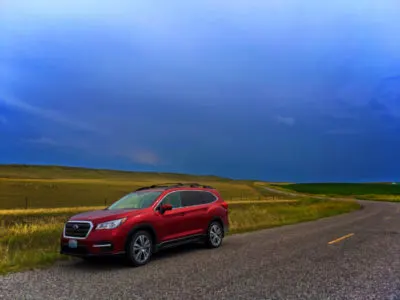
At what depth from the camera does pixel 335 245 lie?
12.4 metres

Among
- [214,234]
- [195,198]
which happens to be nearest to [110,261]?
[195,198]

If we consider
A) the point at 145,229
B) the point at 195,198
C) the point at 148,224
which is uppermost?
the point at 195,198

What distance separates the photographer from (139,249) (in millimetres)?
9617

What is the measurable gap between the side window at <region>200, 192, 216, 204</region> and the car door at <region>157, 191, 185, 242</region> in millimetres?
1152

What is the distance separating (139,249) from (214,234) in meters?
3.13

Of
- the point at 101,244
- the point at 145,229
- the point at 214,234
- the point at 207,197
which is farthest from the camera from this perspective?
the point at 207,197

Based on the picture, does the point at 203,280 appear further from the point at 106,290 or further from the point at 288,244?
the point at 288,244

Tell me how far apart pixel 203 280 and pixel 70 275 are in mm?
2796

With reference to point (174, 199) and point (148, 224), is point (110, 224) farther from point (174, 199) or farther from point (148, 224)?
point (174, 199)

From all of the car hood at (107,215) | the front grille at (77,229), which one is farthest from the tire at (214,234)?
the front grille at (77,229)

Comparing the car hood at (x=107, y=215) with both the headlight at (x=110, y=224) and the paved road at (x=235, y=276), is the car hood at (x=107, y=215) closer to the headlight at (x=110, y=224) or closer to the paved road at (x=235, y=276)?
the headlight at (x=110, y=224)

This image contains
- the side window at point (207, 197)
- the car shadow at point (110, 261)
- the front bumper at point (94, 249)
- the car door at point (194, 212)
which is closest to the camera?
the front bumper at point (94, 249)

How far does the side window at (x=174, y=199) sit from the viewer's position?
10.9 meters

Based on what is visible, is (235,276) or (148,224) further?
(148,224)
